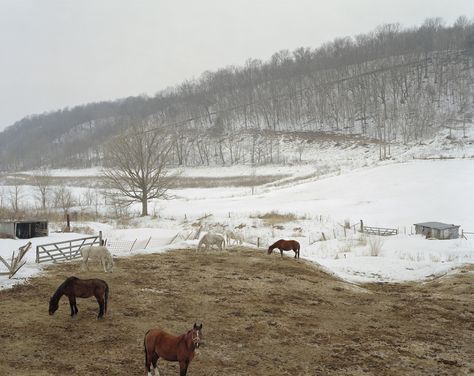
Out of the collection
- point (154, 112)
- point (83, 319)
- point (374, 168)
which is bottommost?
point (83, 319)

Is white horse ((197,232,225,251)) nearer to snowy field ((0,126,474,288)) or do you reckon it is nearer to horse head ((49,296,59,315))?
snowy field ((0,126,474,288))

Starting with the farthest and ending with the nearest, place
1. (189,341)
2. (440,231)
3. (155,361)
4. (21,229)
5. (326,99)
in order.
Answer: (326,99) → (440,231) → (21,229) → (155,361) → (189,341)

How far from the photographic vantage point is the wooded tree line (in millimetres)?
102000

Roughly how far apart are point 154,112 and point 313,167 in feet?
323

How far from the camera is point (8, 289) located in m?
13.4

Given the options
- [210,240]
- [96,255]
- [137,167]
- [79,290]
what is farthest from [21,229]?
[79,290]

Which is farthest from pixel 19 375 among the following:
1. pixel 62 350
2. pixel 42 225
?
pixel 42 225

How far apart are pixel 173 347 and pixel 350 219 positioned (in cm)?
3236

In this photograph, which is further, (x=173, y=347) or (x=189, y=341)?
(x=173, y=347)

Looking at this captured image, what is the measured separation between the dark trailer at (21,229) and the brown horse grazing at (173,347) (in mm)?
24345

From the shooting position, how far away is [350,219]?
38.0 metres

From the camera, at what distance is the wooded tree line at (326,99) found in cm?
10200

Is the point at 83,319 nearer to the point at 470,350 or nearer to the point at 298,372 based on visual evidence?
the point at 298,372

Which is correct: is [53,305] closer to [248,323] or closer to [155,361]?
[155,361]
